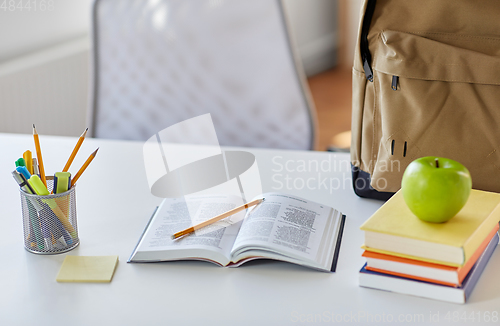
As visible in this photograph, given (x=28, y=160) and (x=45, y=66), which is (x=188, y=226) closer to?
(x=28, y=160)

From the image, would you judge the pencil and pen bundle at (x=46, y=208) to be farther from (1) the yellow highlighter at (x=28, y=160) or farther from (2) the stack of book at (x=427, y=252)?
(2) the stack of book at (x=427, y=252)

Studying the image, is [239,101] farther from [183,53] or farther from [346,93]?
[346,93]

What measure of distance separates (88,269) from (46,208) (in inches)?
4.3

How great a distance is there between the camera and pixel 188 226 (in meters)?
0.87

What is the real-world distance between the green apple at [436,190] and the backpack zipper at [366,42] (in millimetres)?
252

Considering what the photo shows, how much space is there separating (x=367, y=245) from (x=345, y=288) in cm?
7

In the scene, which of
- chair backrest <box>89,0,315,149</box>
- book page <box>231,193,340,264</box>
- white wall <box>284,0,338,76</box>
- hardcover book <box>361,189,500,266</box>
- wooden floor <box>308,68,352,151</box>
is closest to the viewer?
hardcover book <box>361,189,500,266</box>

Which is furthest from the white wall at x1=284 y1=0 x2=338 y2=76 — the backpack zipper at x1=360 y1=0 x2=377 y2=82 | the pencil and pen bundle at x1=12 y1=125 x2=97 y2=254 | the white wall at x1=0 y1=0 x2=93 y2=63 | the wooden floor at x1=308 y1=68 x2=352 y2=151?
the pencil and pen bundle at x1=12 y1=125 x2=97 y2=254

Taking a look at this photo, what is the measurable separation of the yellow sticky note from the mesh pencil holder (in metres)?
0.04

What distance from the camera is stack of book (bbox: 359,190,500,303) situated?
2.26 feet

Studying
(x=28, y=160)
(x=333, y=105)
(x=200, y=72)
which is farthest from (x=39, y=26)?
(x=333, y=105)

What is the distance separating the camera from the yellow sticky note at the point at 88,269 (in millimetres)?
778

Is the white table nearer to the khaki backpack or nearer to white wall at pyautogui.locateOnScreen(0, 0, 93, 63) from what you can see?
the khaki backpack

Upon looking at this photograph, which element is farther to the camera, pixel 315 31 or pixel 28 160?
pixel 315 31
